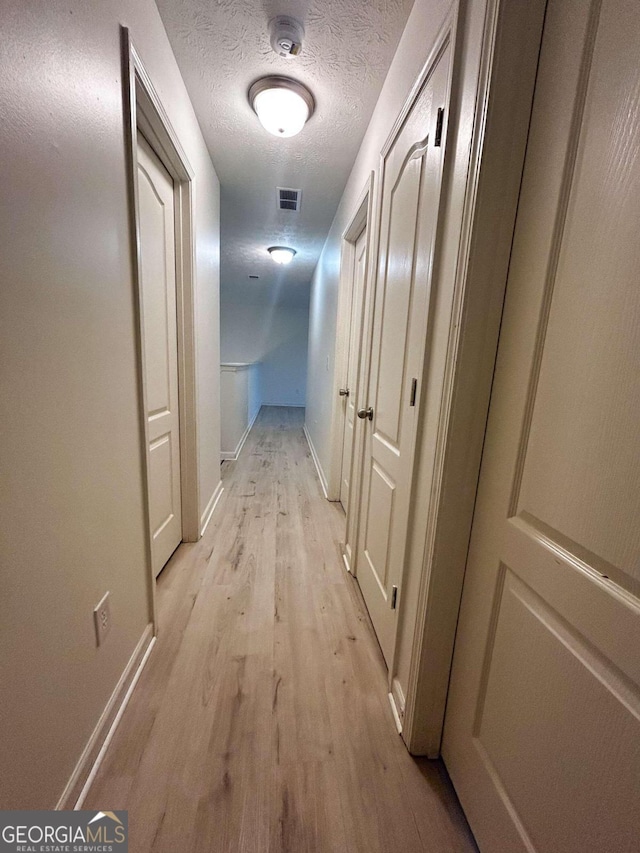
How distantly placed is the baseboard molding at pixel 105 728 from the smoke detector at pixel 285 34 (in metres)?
2.45

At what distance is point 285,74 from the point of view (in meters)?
1.51

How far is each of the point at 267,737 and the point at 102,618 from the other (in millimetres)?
635

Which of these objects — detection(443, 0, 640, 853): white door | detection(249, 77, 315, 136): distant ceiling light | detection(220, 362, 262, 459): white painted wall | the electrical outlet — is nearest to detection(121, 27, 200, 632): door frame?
the electrical outlet

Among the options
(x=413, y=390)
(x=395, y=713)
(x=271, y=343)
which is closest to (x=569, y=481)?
(x=413, y=390)

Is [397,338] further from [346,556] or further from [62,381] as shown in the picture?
[346,556]

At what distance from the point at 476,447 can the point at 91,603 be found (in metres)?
1.17

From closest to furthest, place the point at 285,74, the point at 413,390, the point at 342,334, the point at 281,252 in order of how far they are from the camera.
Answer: the point at 413,390
the point at 285,74
the point at 342,334
the point at 281,252

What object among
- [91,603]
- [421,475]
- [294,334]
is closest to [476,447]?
[421,475]

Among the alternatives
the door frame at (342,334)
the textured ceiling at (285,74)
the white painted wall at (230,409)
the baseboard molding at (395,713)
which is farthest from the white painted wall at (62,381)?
the white painted wall at (230,409)

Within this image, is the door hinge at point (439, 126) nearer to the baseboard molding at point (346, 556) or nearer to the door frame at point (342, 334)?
the door frame at point (342, 334)

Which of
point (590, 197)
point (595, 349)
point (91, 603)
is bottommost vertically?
point (91, 603)

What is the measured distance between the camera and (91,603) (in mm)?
916

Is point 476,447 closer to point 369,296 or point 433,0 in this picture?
point 369,296

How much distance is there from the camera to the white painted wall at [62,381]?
2.08 ft
